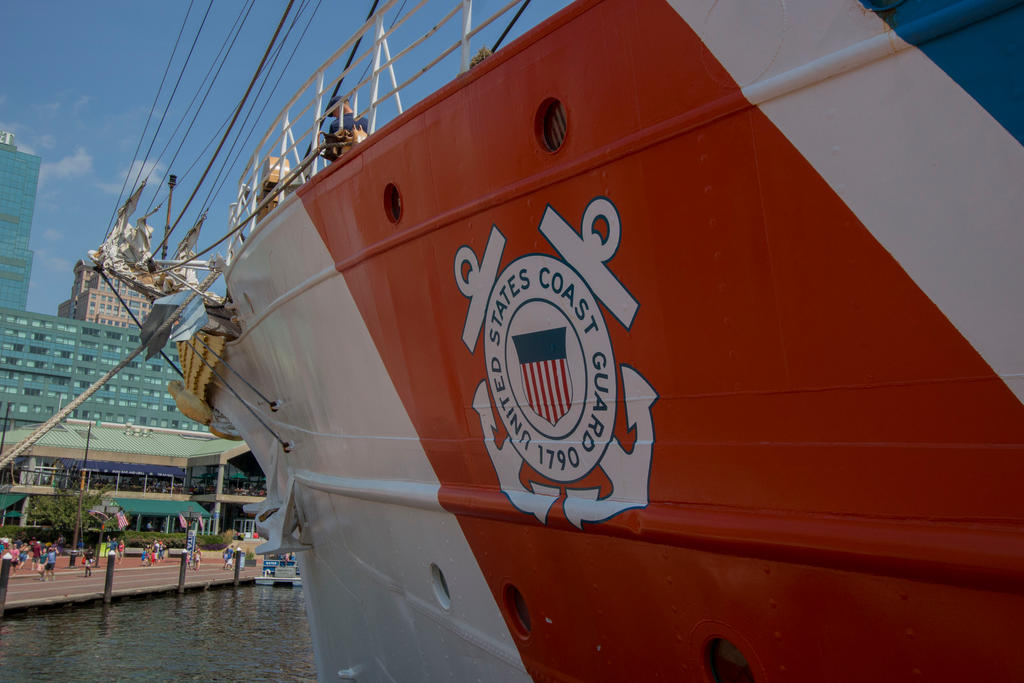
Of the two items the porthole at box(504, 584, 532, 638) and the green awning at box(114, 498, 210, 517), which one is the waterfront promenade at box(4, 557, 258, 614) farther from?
the porthole at box(504, 584, 532, 638)

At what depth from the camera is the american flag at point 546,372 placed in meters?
3.03

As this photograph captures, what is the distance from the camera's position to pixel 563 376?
A: 9.96 ft

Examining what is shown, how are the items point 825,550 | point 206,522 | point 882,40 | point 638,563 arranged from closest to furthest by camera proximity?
1. point 882,40
2. point 825,550
3. point 638,563
4. point 206,522

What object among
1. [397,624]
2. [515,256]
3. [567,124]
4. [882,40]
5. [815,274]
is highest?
[567,124]

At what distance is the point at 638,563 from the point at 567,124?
1.81m

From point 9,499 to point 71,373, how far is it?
67.9 meters

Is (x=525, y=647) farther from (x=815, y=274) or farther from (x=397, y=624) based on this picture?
(x=815, y=274)

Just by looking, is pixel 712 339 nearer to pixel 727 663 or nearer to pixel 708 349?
pixel 708 349

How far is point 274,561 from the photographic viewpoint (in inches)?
1214

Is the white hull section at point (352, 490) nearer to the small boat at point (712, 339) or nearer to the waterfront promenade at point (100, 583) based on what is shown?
the small boat at point (712, 339)

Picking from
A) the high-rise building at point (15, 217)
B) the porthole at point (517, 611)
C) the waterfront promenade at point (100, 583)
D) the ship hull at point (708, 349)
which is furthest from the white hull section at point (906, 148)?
the high-rise building at point (15, 217)

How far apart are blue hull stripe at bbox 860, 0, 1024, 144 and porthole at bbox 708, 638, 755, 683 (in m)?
1.94

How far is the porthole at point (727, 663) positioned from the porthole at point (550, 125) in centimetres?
208

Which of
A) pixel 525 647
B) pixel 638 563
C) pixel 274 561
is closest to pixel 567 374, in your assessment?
pixel 638 563
